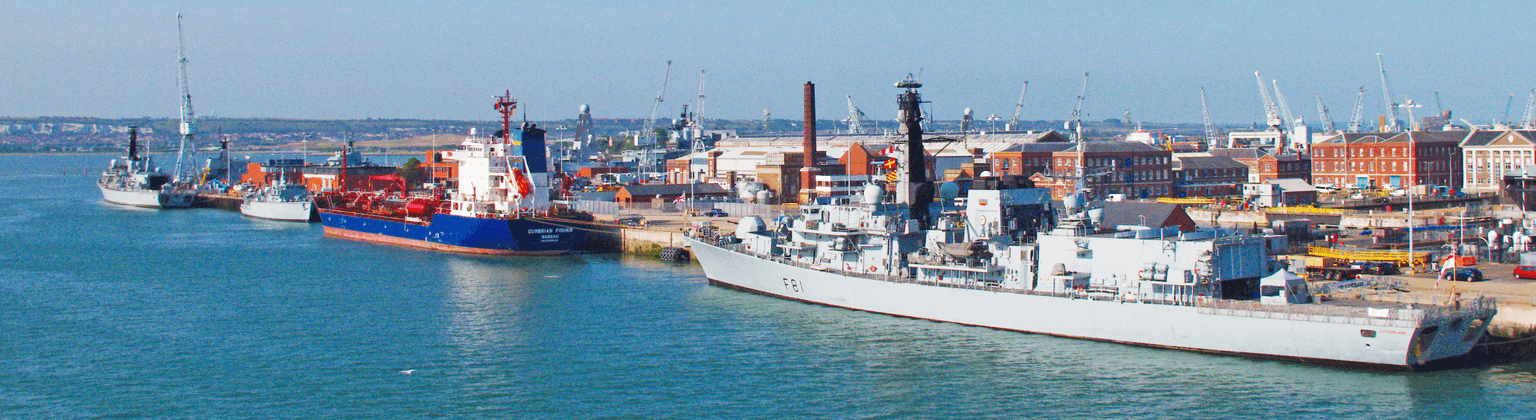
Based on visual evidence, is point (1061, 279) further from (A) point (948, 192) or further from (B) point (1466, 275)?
(B) point (1466, 275)

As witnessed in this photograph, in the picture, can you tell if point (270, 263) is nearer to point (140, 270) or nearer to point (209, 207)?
point (140, 270)

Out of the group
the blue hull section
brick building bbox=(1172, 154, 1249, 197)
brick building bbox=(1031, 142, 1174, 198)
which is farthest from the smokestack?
the blue hull section

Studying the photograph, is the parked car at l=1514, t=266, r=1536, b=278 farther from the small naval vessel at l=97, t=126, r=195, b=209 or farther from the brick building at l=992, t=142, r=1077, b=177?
the small naval vessel at l=97, t=126, r=195, b=209

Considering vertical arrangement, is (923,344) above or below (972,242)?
below

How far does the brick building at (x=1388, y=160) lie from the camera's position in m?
81.4

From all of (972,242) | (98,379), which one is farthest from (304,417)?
(972,242)

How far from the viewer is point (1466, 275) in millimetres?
34000

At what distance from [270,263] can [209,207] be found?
51.3m

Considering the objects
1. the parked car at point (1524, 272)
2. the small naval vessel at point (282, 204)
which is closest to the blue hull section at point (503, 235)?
the small naval vessel at point (282, 204)

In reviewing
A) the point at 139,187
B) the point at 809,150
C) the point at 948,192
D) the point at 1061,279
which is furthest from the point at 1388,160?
the point at 139,187

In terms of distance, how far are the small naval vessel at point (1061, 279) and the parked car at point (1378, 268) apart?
629 centimetres

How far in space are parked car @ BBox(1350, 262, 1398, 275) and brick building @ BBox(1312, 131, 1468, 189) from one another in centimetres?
4724

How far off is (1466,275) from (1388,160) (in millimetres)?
52504

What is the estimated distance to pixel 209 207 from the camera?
97.8 metres
